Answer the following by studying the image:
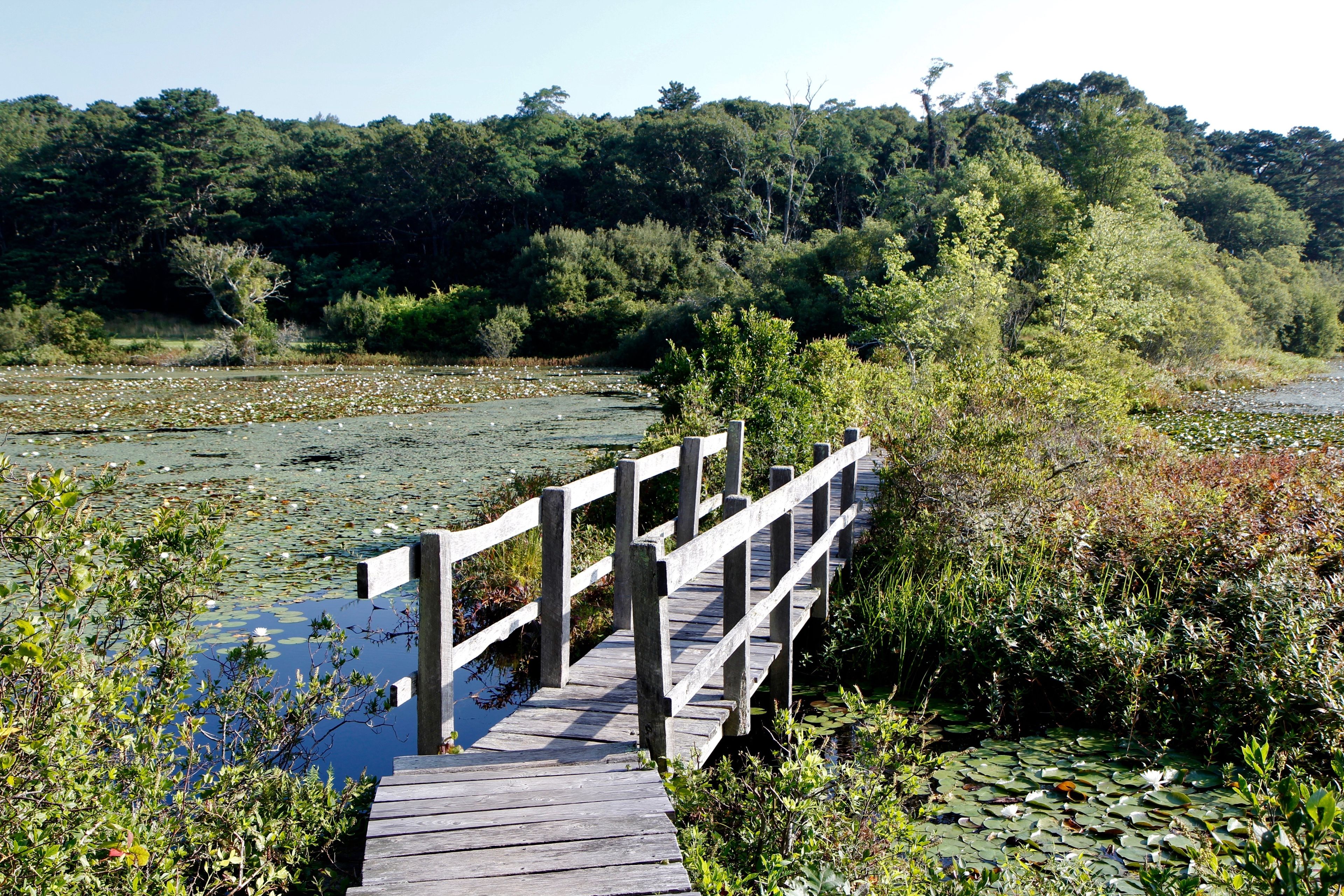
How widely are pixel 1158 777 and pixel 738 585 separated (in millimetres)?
1974

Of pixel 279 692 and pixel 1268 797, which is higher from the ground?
pixel 1268 797

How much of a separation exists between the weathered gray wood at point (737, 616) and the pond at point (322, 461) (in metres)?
Answer: 1.91

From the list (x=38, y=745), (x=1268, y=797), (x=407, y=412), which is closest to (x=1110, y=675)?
(x=1268, y=797)

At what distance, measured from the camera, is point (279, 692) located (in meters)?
3.74

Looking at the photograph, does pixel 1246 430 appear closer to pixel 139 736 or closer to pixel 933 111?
pixel 139 736

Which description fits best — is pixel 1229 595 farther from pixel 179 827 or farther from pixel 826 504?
pixel 179 827

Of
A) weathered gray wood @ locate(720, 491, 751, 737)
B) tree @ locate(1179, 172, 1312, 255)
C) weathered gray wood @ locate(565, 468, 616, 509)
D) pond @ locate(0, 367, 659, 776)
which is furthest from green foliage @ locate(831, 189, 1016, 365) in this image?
tree @ locate(1179, 172, 1312, 255)

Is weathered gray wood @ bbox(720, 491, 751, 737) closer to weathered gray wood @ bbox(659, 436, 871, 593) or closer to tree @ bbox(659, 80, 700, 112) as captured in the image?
weathered gray wood @ bbox(659, 436, 871, 593)

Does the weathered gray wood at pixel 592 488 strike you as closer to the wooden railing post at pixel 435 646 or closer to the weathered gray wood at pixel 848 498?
the wooden railing post at pixel 435 646

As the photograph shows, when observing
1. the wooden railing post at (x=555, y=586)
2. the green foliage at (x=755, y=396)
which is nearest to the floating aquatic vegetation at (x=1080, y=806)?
Answer: the wooden railing post at (x=555, y=586)

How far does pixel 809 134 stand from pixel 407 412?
141 ft

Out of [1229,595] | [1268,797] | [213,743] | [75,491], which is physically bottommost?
[213,743]

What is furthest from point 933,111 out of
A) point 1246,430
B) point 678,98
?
point 1246,430

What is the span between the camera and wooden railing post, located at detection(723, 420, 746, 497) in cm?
740
